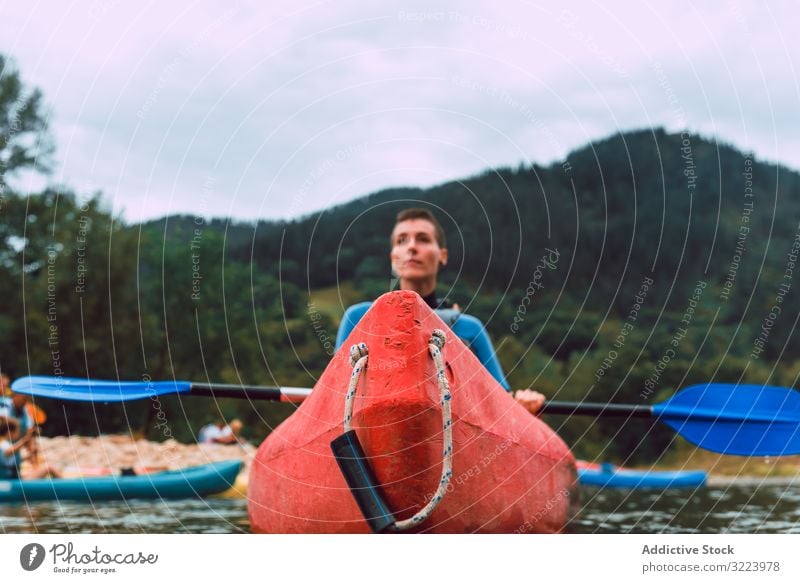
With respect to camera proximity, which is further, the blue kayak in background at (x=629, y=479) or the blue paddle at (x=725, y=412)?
the blue kayak in background at (x=629, y=479)

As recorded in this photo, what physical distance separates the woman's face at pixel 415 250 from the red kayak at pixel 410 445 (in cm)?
83

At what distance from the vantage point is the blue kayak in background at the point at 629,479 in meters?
9.35

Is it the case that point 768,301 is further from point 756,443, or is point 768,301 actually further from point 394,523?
point 394,523

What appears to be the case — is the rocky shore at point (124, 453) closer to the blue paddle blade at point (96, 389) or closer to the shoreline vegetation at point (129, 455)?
the shoreline vegetation at point (129, 455)

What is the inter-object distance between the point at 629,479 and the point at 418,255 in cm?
655

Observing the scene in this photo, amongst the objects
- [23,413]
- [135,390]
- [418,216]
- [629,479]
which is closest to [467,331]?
[418,216]

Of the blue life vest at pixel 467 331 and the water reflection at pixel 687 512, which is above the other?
the blue life vest at pixel 467 331

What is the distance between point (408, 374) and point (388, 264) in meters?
1.67

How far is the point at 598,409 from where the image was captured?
4.11 meters

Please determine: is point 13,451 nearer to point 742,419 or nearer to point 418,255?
point 418,255

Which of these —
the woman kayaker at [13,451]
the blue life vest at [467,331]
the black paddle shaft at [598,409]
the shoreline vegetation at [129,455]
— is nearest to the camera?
the blue life vest at [467,331]

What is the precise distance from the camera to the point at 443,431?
9.18ft

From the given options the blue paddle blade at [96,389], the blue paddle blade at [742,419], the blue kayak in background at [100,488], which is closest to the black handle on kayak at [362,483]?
the blue paddle blade at [96,389]
